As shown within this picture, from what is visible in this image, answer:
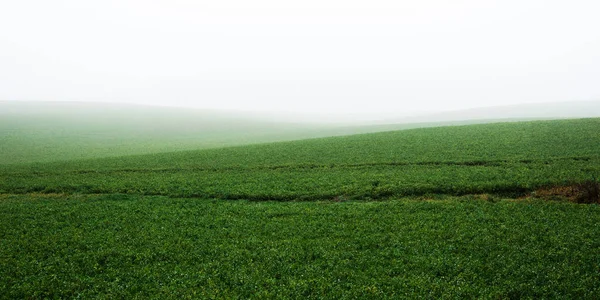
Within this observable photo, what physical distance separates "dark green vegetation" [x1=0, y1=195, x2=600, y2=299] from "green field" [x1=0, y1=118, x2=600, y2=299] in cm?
7

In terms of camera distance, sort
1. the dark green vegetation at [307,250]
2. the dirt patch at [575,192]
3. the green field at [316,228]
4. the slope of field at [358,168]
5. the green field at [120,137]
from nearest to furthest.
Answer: the dark green vegetation at [307,250], the green field at [316,228], the dirt patch at [575,192], the slope of field at [358,168], the green field at [120,137]

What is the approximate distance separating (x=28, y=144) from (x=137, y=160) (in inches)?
1250

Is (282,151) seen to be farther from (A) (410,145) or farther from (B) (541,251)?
(B) (541,251)

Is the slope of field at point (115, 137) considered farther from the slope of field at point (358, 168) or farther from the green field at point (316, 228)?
the green field at point (316, 228)

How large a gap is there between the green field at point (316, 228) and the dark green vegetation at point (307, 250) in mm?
71

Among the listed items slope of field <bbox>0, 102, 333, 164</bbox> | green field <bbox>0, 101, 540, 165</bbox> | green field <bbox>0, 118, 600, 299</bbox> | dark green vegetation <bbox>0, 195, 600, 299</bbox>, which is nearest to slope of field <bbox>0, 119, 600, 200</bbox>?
green field <bbox>0, 118, 600, 299</bbox>

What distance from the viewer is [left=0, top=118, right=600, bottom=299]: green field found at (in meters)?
14.0

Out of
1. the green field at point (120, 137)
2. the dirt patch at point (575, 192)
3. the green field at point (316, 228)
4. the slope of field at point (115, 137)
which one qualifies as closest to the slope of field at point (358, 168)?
the green field at point (316, 228)

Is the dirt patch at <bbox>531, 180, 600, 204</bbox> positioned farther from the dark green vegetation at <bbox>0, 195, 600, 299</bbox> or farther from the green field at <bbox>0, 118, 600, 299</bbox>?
the dark green vegetation at <bbox>0, 195, 600, 299</bbox>

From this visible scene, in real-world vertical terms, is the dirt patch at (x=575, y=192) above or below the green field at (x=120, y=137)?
below

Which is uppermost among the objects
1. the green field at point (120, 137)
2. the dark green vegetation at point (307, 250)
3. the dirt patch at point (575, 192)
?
the green field at point (120, 137)

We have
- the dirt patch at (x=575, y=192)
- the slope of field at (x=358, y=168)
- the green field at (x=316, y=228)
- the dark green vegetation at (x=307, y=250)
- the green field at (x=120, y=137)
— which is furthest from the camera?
the green field at (x=120, y=137)

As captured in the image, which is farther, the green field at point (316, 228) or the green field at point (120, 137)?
the green field at point (120, 137)

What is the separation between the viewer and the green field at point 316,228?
14031mm
